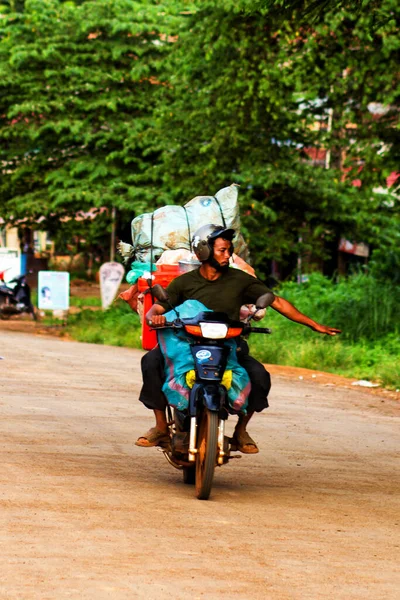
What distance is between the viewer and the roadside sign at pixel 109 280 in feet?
117

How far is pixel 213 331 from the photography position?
8.52 m

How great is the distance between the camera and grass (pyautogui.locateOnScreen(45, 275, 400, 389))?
2089cm

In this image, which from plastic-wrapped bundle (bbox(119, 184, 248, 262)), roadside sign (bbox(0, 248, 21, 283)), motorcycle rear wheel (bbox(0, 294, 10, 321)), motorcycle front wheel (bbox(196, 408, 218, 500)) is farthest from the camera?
roadside sign (bbox(0, 248, 21, 283))

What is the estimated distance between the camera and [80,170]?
38.2 metres

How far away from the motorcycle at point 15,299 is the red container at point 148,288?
79.1ft

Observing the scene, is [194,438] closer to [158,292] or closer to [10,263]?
[158,292]

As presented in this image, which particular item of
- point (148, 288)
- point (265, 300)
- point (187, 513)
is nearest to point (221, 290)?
point (265, 300)

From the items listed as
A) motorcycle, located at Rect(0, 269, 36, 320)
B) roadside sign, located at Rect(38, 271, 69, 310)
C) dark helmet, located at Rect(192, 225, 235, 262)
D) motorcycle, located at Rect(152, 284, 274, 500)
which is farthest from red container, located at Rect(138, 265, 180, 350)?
motorcycle, located at Rect(0, 269, 36, 320)

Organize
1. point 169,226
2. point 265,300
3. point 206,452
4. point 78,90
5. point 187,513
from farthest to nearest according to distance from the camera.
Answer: point 78,90, point 169,226, point 265,300, point 206,452, point 187,513

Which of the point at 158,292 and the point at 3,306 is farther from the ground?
the point at 158,292

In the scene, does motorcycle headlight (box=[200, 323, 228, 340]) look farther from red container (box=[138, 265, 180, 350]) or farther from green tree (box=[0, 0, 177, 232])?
green tree (box=[0, 0, 177, 232])

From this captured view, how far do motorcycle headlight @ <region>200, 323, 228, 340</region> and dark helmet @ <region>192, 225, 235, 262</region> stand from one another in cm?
48

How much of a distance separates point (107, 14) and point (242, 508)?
107 ft

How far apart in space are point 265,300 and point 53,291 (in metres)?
24.3
